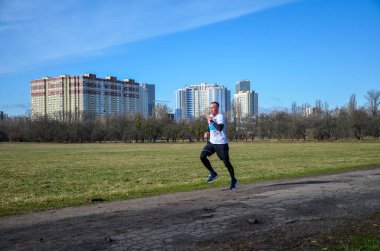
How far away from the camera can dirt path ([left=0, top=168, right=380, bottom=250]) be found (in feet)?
17.1

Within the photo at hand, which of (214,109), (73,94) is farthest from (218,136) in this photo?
(73,94)

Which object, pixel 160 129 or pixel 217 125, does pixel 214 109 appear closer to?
pixel 217 125

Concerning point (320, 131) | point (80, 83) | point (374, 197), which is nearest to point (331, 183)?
point (374, 197)

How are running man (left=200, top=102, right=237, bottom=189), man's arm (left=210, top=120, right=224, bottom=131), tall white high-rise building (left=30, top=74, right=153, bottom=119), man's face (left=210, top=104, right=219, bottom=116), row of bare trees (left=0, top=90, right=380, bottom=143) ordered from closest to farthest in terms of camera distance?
1. man's arm (left=210, top=120, right=224, bottom=131)
2. running man (left=200, top=102, right=237, bottom=189)
3. man's face (left=210, top=104, right=219, bottom=116)
4. row of bare trees (left=0, top=90, right=380, bottom=143)
5. tall white high-rise building (left=30, top=74, right=153, bottom=119)

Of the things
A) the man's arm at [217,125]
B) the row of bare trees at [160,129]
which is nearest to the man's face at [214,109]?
the man's arm at [217,125]

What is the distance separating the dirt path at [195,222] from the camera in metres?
5.21

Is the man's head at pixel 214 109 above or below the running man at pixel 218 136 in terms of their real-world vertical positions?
above

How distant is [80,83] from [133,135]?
191 ft

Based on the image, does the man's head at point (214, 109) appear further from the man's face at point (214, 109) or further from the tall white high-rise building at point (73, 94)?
the tall white high-rise building at point (73, 94)

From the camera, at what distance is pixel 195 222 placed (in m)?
6.38

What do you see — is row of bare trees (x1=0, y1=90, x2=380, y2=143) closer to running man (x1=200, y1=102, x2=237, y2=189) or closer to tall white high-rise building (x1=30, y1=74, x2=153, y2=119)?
tall white high-rise building (x1=30, y1=74, x2=153, y2=119)

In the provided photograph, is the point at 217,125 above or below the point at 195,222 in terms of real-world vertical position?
above

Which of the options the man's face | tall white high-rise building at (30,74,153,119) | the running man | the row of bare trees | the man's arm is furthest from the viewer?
tall white high-rise building at (30,74,153,119)

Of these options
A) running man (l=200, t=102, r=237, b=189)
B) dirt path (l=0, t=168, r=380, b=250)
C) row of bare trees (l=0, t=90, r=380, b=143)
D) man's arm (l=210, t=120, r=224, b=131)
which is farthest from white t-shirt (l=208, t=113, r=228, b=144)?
row of bare trees (l=0, t=90, r=380, b=143)
